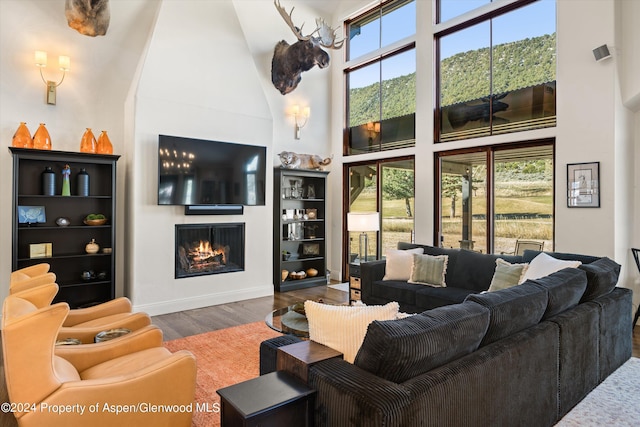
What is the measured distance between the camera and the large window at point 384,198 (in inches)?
251

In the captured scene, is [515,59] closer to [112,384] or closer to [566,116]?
[566,116]

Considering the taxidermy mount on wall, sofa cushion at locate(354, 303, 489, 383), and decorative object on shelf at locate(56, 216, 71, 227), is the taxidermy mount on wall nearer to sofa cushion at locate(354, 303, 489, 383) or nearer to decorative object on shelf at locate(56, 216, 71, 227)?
decorative object on shelf at locate(56, 216, 71, 227)

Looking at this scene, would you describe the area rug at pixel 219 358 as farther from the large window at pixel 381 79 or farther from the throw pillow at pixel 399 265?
the large window at pixel 381 79

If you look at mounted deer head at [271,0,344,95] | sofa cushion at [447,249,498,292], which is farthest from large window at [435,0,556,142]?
sofa cushion at [447,249,498,292]

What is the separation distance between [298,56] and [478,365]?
18.0 ft

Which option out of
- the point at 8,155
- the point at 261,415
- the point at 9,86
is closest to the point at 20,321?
the point at 261,415

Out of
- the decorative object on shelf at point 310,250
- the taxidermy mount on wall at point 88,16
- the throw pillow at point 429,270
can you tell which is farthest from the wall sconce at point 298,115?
the throw pillow at point 429,270

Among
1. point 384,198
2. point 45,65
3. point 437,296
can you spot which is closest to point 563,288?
point 437,296

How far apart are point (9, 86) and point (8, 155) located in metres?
0.79

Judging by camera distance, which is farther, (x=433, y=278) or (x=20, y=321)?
(x=433, y=278)

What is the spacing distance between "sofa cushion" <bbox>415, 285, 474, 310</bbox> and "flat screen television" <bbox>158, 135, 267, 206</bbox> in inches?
111

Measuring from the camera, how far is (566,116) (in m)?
4.50

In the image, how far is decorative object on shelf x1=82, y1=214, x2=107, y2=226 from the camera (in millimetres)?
4754

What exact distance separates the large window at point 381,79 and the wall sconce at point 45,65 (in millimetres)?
4486
